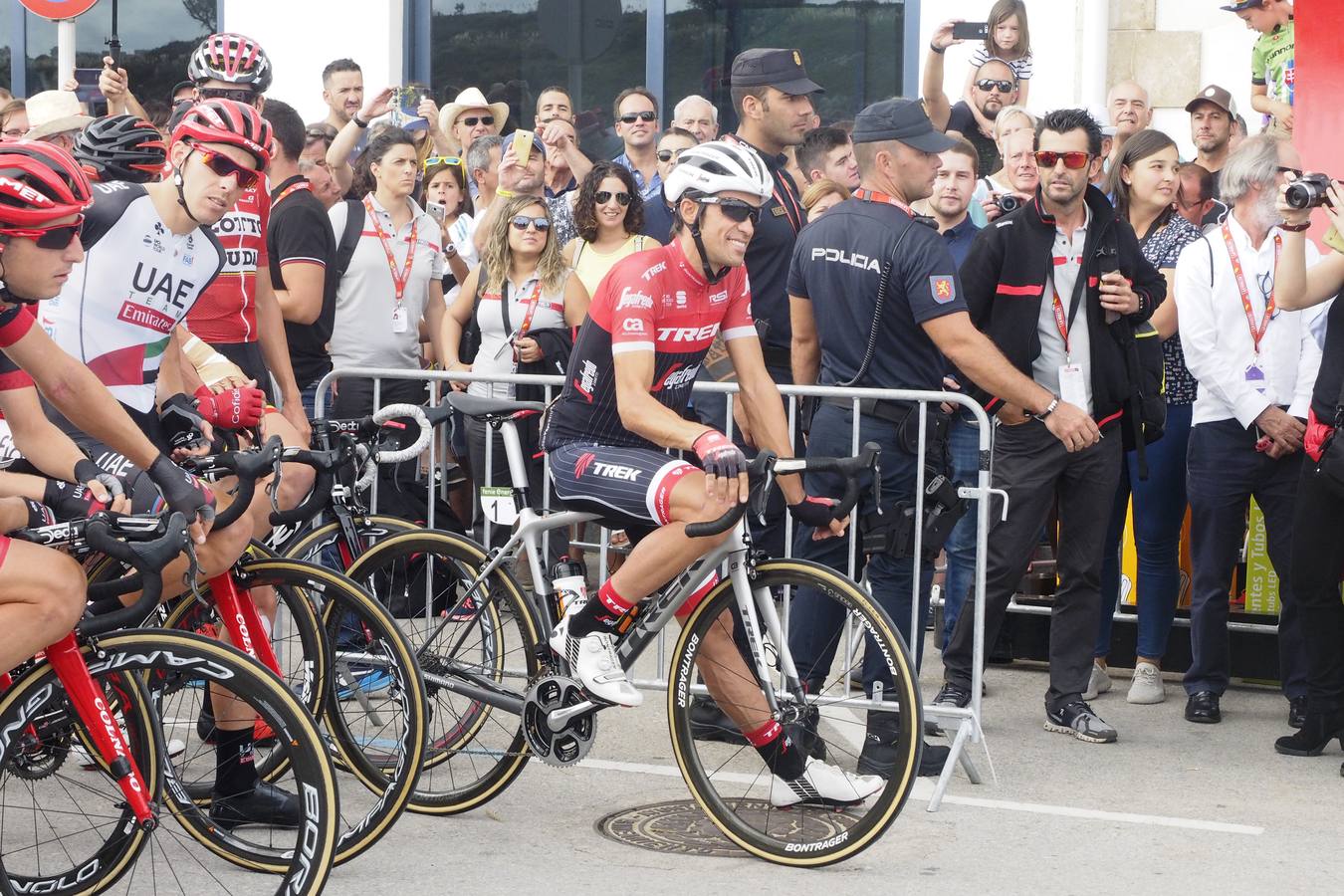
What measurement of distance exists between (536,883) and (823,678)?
1.30 meters

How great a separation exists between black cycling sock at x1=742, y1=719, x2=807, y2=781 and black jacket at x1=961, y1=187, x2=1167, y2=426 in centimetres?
182

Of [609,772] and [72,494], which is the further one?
[609,772]

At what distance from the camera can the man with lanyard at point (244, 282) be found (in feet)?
20.8

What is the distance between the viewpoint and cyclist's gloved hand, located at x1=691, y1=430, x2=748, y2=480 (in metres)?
A: 4.52

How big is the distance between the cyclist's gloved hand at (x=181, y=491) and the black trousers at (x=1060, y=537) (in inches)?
125

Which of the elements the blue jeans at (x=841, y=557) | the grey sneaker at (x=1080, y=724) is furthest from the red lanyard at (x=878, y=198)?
the grey sneaker at (x=1080, y=724)

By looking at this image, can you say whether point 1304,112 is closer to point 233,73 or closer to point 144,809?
point 233,73

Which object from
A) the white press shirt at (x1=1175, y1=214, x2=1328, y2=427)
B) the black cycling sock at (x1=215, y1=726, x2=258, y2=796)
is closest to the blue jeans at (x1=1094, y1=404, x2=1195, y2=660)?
the white press shirt at (x1=1175, y1=214, x2=1328, y2=427)

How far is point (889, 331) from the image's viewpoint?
6.03 m

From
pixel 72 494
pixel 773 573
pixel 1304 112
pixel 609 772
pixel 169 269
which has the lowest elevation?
pixel 609 772

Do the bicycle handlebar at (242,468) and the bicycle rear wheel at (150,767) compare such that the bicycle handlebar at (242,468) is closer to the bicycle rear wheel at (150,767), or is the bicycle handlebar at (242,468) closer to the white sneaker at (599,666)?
the bicycle rear wheel at (150,767)

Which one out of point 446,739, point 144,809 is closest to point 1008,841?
point 446,739

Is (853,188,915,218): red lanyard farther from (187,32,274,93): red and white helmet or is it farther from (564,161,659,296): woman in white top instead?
(187,32,274,93): red and white helmet

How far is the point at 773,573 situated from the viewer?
4.97 metres
